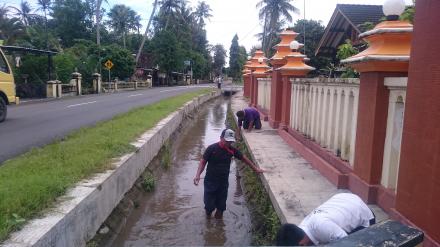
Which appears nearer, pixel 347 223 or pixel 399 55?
pixel 347 223

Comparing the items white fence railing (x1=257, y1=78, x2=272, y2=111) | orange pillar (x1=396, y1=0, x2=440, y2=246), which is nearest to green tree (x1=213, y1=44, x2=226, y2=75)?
white fence railing (x1=257, y1=78, x2=272, y2=111)

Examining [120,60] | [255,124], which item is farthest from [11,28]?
[255,124]

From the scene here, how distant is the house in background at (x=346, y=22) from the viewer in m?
17.0

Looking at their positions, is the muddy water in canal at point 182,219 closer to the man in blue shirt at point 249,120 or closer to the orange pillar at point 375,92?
the orange pillar at point 375,92

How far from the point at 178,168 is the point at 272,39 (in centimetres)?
4258

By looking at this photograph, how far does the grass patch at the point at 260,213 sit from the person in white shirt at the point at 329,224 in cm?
156

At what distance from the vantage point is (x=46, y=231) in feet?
11.7

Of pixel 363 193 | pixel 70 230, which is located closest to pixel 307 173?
pixel 363 193

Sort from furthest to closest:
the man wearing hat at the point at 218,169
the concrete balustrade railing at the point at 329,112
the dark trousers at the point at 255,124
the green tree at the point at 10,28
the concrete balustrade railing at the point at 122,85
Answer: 1. the concrete balustrade railing at the point at 122,85
2. the green tree at the point at 10,28
3. the dark trousers at the point at 255,124
4. the man wearing hat at the point at 218,169
5. the concrete balustrade railing at the point at 329,112

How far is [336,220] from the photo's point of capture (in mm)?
3111

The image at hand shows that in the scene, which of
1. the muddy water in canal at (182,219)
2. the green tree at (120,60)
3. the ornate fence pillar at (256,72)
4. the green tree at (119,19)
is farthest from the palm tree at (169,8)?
the muddy water in canal at (182,219)

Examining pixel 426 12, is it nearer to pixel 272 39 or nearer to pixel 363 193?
pixel 363 193

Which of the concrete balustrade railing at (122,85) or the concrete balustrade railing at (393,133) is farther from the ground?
the concrete balustrade railing at (393,133)

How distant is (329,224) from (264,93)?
13.9m
